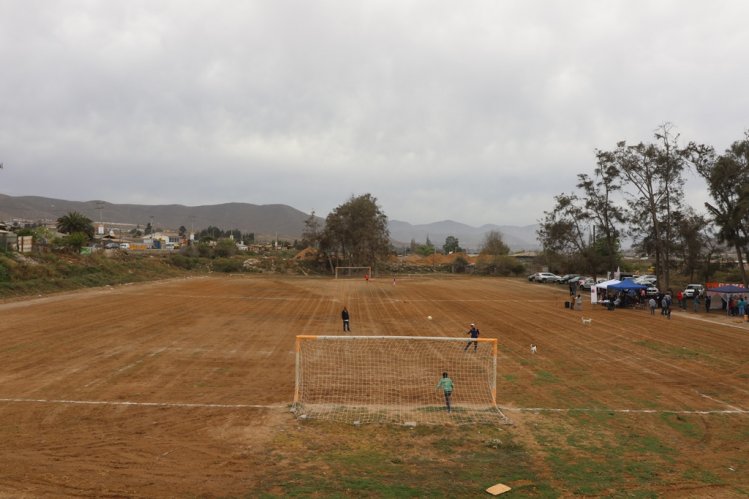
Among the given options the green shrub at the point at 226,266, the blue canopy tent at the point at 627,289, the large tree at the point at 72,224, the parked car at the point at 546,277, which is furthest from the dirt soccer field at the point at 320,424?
the large tree at the point at 72,224

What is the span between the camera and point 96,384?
13703 millimetres

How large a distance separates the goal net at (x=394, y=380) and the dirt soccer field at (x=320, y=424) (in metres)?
0.59

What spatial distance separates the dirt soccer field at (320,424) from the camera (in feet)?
26.6

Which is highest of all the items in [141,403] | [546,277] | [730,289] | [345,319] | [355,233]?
[355,233]

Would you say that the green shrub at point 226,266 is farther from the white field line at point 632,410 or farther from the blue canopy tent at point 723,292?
the white field line at point 632,410

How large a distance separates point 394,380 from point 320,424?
14.2ft

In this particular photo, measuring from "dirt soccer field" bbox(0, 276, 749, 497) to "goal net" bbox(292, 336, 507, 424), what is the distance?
588 mm

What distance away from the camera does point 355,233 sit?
81.2m

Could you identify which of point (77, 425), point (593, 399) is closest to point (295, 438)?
point (77, 425)

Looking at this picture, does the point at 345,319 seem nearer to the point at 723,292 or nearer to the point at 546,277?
the point at 723,292

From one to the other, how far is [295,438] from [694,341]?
20.6m

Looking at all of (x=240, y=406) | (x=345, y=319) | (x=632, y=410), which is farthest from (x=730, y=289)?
(x=240, y=406)

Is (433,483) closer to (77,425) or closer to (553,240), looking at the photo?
(77,425)

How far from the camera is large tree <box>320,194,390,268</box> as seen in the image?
81.5 metres
